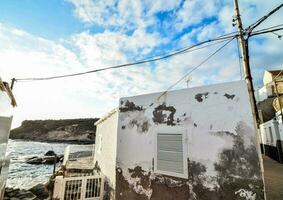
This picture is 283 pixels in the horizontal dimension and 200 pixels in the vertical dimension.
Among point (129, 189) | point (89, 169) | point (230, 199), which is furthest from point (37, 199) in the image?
point (230, 199)

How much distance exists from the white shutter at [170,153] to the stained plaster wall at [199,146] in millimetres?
202

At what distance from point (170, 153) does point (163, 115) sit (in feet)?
3.84

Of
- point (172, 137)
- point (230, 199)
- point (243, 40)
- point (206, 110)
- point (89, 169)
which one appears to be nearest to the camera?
point (230, 199)

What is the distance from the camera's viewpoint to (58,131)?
8625 centimetres

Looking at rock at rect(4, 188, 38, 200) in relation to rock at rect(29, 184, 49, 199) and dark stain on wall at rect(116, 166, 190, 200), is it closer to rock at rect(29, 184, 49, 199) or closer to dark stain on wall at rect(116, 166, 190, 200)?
rock at rect(29, 184, 49, 199)

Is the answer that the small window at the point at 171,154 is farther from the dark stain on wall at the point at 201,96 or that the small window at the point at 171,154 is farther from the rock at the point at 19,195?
the rock at the point at 19,195

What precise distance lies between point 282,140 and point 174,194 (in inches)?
602

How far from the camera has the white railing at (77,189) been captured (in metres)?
8.47

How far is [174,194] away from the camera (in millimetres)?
5453

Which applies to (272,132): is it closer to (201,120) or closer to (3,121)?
(201,120)

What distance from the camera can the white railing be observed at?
8.47m

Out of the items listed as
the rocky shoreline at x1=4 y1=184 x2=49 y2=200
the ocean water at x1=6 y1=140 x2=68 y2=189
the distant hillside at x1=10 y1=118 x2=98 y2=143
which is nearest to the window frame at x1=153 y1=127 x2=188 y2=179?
the ocean water at x1=6 y1=140 x2=68 y2=189

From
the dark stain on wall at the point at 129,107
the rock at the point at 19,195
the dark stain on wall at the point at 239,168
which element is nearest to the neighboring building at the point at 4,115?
the dark stain on wall at the point at 129,107

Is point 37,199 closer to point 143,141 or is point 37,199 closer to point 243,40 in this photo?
point 143,141
